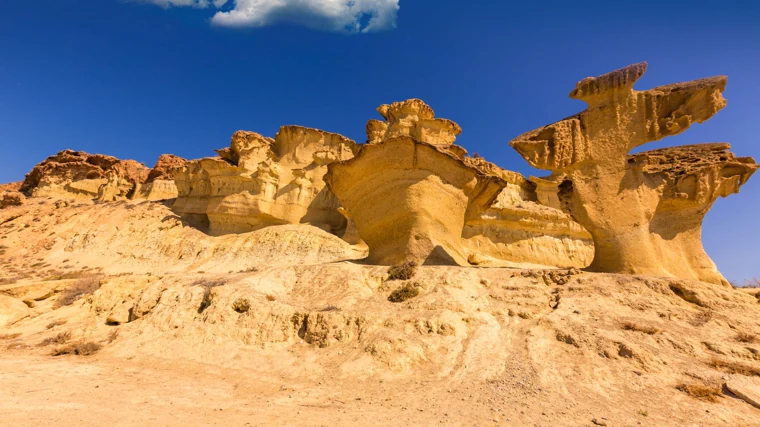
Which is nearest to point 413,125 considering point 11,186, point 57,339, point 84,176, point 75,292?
point 75,292

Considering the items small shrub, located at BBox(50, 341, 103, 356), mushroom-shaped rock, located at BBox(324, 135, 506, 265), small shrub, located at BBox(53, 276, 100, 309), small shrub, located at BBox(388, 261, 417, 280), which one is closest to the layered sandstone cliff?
mushroom-shaped rock, located at BBox(324, 135, 506, 265)

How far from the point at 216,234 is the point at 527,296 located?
2470 cm

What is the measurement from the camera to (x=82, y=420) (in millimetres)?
3453

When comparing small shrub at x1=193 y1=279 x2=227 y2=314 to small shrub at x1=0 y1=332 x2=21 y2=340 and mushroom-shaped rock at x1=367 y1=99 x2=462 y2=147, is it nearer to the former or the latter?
small shrub at x1=0 y1=332 x2=21 y2=340

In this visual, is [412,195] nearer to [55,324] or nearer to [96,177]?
[55,324]

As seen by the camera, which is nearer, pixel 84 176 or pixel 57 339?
pixel 57 339

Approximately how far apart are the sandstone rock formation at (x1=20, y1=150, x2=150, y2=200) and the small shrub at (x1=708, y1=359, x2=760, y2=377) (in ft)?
137

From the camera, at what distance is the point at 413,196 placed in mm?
10781

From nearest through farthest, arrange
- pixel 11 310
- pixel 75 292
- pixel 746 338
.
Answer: pixel 746 338
pixel 11 310
pixel 75 292

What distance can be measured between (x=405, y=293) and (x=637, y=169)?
713cm

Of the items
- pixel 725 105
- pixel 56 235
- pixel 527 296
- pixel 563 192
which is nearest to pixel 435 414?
pixel 527 296

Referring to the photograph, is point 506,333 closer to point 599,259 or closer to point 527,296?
point 527,296

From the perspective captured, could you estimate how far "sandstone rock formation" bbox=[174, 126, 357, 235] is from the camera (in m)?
27.1

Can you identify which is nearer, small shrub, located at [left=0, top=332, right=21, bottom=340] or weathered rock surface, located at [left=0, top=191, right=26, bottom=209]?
small shrub, located at [left=0, top=332, right=21, bottom=340]
